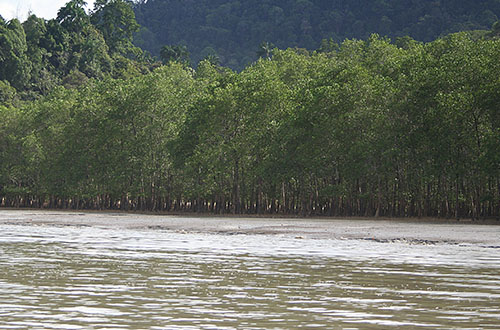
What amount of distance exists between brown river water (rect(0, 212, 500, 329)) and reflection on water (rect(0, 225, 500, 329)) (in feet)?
0.07

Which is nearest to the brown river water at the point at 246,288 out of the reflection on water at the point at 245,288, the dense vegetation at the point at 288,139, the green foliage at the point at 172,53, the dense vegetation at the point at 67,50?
the reflection on water at the point at 245,288

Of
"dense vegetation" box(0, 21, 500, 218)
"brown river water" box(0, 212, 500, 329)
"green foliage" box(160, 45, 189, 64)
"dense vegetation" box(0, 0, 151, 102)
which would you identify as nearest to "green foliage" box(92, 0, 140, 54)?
"dense vegetation" box(0, 0, 151, 102)

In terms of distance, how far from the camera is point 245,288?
577 inches

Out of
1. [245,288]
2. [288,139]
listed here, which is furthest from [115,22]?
[245,288]

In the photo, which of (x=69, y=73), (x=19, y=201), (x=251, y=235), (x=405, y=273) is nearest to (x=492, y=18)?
(x=69, y=73)

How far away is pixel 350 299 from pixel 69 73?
14682 cm

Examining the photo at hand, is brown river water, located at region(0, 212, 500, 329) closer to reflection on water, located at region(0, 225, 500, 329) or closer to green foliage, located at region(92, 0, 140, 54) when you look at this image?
reflection on water, located at region(0, 225, 500, 329)

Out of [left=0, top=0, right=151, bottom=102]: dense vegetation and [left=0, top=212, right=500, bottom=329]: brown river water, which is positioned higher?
[left=0, top=0, right=151, bottom=102]: dense vegetation

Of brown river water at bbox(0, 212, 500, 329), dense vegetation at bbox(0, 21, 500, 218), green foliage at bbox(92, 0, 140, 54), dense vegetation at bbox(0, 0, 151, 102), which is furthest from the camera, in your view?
green foliage at bbox(92, 0, 140, 54)

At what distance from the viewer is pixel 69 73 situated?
502ft

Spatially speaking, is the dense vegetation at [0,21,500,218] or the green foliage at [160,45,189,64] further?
the green foliage at [160,45,189,64]

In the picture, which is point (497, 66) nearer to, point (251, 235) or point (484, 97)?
point (484, 97)

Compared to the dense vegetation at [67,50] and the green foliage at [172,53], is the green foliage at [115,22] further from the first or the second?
the green foliage at [172,53]

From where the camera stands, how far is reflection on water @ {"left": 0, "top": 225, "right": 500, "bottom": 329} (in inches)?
431
